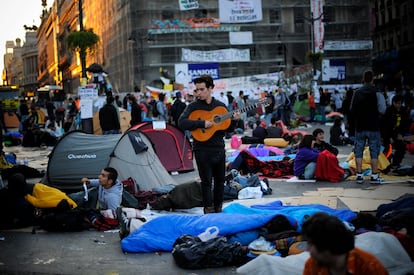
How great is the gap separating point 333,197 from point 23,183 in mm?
4428

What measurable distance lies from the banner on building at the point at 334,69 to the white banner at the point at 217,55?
5.67 meters

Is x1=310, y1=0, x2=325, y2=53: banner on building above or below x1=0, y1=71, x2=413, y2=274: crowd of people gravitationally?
above

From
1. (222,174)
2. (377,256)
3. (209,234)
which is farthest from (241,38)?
(377,256)

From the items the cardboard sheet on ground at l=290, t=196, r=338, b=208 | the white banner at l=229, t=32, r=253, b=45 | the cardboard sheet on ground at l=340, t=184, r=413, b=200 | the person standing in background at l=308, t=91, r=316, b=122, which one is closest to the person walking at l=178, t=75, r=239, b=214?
the cardboard sheet on ground at l=290, t=196, r=338, b=208

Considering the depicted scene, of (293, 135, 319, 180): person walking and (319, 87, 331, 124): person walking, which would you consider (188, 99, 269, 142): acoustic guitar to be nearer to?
(293, 135, 319, 180): person walking

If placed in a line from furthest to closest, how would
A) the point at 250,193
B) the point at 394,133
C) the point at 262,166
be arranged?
the point at 394,133 → the point at 262,166 → the point at 250,193

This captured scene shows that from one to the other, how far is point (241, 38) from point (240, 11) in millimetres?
1829

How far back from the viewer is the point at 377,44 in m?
58.1

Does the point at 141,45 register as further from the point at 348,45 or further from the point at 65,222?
the point at 65,222

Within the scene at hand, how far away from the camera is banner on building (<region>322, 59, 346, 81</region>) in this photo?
4103 cm

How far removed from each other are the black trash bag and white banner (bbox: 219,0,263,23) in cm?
3340

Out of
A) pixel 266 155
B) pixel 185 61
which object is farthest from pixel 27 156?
pixel 185 61

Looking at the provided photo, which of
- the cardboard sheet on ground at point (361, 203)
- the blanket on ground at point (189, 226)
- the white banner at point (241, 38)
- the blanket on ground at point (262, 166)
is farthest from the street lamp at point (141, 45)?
the blanket on ground at point (189, 226)

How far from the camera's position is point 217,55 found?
39.3 meters
